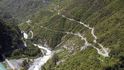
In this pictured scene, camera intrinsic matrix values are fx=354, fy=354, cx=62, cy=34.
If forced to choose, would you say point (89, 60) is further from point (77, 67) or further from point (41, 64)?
point (41, 64)

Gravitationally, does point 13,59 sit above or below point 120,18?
below

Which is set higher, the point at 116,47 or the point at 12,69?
the point at 116,47

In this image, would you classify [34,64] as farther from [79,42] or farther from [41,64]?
[79,42]

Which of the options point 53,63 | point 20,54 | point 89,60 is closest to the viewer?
point 89,60

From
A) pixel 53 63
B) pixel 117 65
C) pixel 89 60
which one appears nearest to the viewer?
pixel 117 65

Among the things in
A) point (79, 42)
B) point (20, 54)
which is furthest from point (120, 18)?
point (20, 54)

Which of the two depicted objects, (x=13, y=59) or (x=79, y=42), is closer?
(x=13, y=59)

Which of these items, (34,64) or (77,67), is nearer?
(77,67)

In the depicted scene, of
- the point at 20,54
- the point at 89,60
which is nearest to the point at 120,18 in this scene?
the point at 89,60

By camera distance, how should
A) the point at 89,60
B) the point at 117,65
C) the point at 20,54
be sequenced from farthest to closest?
the point at 20,54 → the point at 89,60 → the point at 117,65
